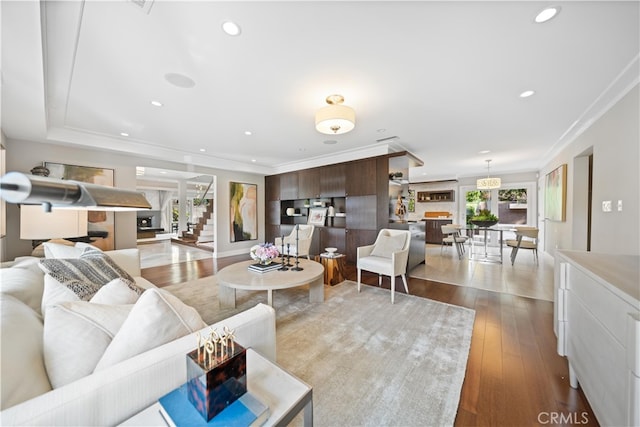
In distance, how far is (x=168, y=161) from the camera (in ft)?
17.2

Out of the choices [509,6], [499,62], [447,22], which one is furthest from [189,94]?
[499,62]

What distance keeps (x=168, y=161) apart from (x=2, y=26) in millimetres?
4049

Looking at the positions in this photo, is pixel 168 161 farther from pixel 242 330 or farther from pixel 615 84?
pixel 615 84

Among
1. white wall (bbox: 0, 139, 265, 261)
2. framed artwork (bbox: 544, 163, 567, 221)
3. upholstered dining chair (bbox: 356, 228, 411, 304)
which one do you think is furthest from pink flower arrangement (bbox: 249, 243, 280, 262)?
framed artwork (bbox: 544, 163, 567, 221)

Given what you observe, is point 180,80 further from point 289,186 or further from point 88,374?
point 289,186

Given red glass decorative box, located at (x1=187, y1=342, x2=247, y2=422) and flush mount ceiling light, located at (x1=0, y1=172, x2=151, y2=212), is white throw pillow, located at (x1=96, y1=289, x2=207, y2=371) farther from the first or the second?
flush mount ceiling light, located at (x1=0, y1=172, x2=151, y2=212)

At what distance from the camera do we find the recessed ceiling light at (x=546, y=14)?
1.56 meters

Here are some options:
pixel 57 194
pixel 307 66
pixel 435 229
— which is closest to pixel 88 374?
pixel 57 194

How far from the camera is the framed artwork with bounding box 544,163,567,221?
14.8ft

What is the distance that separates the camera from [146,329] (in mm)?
862

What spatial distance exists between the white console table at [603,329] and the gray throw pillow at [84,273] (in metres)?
2.31

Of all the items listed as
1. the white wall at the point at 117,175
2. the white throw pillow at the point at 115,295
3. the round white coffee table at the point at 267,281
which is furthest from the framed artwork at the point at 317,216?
the white throw pillow at the point at 115,295

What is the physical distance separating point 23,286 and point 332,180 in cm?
489

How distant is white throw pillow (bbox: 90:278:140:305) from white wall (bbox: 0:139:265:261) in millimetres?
4166
